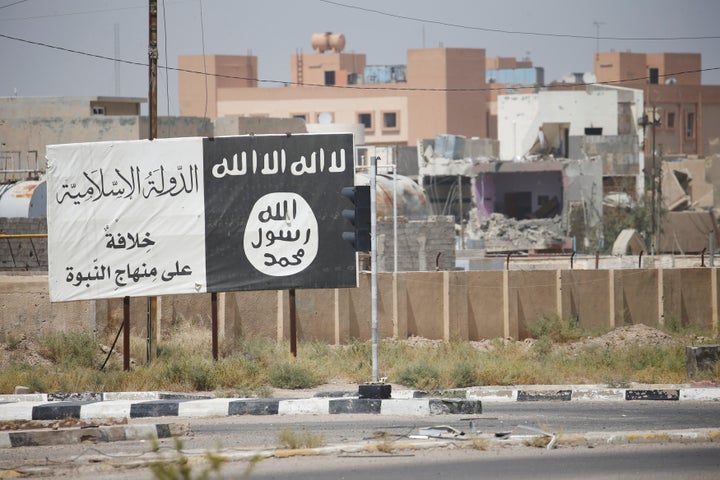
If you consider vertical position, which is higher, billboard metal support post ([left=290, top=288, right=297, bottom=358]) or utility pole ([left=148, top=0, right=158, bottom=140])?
utility pole ([left=148, top=0, right=158, bottom=140])

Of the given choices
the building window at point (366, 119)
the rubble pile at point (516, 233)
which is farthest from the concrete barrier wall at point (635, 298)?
the building window at point (366, 119)

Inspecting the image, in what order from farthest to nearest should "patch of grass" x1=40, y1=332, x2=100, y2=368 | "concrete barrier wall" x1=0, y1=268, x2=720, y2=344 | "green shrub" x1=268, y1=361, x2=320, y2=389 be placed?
"concrete barrier wall" x1=0, y1=268, x2=720, y2=344, "patch of grass" x1=40, y1=332, x2=100, y2=368, "green shrub" x1=268, y1=361, x2=320, y2=389

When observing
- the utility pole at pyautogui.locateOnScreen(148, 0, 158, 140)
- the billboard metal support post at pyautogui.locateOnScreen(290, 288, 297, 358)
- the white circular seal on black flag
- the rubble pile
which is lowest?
the billboard metal support post at pyautogui.locateOnScreen(290, 288, 297, 358)

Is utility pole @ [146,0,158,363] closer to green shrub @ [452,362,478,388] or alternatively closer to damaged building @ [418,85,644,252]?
green shrub @ [452,362,478,388]

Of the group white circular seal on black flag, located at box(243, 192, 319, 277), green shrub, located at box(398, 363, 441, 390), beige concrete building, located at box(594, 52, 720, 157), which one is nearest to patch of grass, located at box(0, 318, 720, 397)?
green shrub, located at box(398, 363, 441, 390)

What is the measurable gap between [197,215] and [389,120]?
240 ft

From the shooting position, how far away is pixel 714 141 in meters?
81.2

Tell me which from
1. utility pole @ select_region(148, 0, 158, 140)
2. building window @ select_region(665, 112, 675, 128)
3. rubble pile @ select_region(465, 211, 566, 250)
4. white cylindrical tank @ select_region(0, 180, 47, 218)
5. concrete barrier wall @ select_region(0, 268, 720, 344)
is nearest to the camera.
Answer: utility pole @ select_region(148, 0, 158, 140)

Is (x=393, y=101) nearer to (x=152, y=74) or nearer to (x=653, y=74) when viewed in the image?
(x=653, y=74)

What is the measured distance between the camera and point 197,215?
1652 cm

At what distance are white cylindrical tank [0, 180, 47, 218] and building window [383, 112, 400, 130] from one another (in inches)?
2207

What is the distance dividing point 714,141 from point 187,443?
76271 millimetres

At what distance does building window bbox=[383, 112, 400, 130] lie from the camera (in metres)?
88.9

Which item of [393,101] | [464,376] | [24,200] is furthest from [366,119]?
[464,376]
